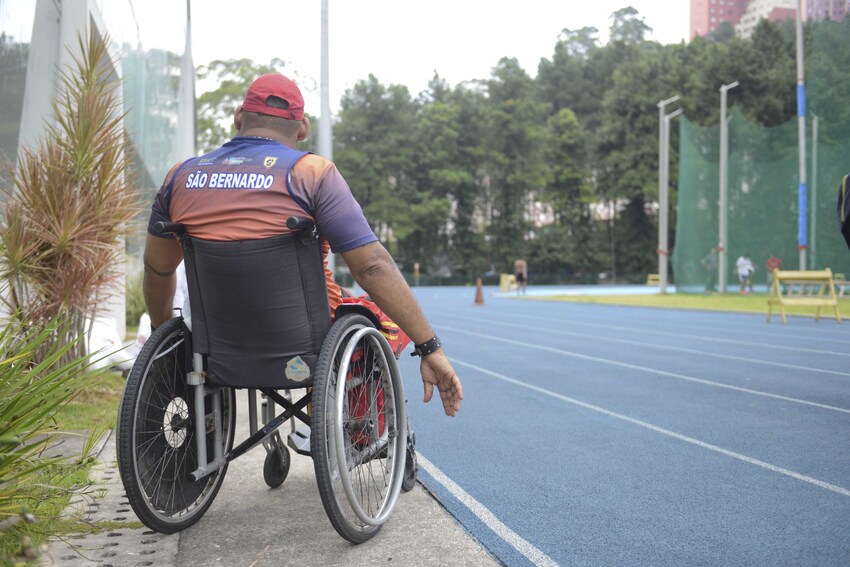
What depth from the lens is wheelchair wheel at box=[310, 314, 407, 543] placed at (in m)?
2.94

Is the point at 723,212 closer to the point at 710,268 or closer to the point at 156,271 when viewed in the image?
the point at 710,268

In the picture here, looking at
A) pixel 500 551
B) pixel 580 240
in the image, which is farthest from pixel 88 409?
pixel 580 240

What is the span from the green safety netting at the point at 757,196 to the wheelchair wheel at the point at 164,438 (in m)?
22.8

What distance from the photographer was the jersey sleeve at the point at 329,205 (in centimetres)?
315

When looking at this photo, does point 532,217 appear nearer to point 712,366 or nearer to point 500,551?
point 712,366

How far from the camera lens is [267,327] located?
312 cm

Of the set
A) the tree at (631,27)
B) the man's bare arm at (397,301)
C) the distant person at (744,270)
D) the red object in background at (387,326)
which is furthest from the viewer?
the tree at (631,27)

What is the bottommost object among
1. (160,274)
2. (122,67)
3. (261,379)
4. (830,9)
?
(261,379)

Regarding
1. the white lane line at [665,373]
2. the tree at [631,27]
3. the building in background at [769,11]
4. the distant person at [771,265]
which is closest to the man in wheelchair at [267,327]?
the white lane line at [665,373]

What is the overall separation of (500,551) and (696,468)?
1.94 meters

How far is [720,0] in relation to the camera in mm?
34188

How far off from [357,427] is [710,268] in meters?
29.8

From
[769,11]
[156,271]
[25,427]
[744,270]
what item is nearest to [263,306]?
[156,271]

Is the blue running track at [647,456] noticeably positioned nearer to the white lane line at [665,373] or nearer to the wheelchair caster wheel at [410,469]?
the white lane line at [665,373]
